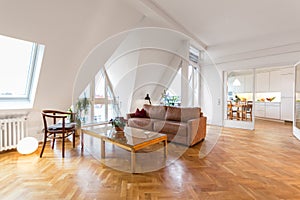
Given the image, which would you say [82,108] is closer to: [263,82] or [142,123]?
[142,123]

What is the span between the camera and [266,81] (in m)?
7.60

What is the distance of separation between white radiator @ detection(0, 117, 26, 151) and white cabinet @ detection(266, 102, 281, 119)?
28.9 ft

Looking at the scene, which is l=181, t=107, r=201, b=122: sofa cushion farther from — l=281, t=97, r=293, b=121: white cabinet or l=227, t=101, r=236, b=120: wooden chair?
l=281, t=97, r=293, b=121: white cabinet

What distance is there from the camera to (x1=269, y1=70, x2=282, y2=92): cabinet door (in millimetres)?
7093

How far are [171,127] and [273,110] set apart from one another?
6064 mm

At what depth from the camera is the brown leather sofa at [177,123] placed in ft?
11.7

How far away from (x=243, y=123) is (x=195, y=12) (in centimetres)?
429

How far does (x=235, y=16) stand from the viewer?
3.57 m

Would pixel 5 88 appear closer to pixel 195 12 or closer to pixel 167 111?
pixel 167 111

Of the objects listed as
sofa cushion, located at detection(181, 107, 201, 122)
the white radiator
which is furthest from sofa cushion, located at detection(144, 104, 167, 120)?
the white radiator

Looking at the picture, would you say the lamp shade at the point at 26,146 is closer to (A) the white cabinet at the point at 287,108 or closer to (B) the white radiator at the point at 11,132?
(B) the white radiator at the point at 11,132

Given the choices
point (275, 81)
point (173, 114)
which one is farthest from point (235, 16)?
point (275, 81)

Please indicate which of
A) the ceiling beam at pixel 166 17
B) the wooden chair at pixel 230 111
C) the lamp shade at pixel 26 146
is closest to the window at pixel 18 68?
the lamp shade at pixel 26 146

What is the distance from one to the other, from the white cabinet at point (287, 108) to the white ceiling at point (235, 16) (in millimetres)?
3726
